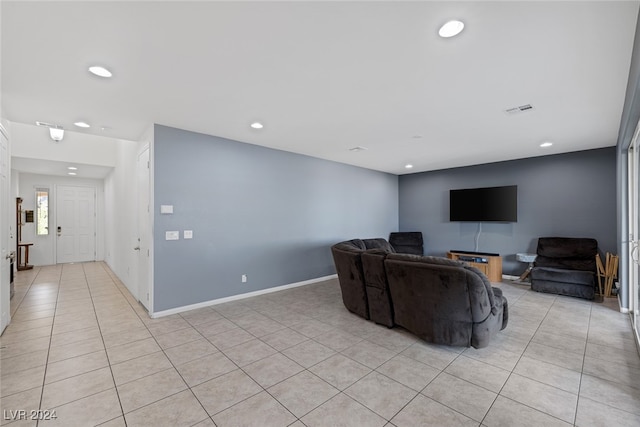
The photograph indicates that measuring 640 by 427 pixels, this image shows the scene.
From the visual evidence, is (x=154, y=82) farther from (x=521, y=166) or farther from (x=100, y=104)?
(x=521, y=166)

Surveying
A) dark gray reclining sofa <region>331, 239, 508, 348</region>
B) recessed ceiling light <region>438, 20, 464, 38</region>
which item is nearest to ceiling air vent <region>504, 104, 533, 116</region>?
recessed ceiling light <region>438, 20, 464, 38</region>

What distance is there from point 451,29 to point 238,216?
3.74 m

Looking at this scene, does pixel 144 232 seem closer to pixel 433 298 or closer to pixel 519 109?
pixel 433 298

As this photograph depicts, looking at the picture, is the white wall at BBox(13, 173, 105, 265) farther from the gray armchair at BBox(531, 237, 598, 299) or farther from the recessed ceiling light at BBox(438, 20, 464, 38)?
the gray armchair at BBox(531, 237, 598, 299)

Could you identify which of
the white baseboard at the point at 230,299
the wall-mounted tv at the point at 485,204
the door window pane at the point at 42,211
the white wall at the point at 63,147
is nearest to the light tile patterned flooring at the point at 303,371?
the white baseboard at the point at 230,299

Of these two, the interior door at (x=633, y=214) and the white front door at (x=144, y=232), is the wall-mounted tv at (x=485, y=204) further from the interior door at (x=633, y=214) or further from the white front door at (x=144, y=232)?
the white front door at (x=144, y=232)

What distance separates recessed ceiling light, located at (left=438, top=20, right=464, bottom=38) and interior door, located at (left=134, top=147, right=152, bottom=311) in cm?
391

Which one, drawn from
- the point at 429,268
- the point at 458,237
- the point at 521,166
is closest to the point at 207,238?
the point at 429,268

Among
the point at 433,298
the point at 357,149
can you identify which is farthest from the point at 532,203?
the point at 433,298

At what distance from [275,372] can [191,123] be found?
10.6ft

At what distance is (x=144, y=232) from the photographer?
13.5 feet

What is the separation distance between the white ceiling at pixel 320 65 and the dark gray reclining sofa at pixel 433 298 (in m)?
1.77

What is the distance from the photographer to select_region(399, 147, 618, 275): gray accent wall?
16.6 ft

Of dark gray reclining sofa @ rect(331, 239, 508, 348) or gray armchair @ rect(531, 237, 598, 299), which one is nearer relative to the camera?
dark gray reclining sofa @ rect(331, 239, 508, 348)
